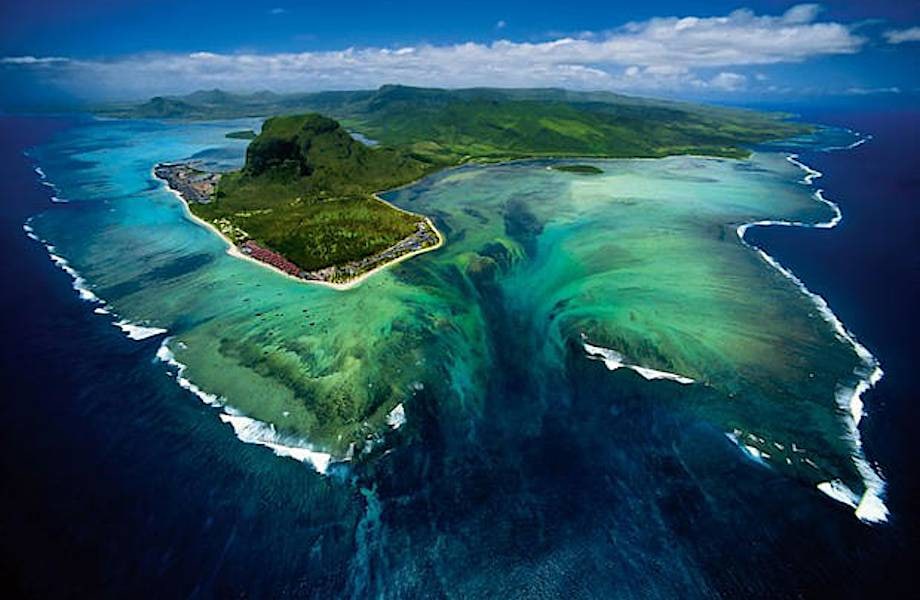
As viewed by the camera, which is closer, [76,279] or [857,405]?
[857,405]

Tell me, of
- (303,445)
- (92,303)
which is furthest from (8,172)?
(303,445)

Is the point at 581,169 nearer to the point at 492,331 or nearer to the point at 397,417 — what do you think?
the point at 492,331

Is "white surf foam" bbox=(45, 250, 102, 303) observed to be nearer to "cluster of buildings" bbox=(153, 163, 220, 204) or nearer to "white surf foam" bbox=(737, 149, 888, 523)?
"cluster of buildings" bbox=(153, 163, 220, 204)

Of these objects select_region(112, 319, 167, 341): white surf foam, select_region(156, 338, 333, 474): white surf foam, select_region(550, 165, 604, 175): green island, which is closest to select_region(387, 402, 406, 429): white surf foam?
select_region(156, 338, 333, 474): white surf foam

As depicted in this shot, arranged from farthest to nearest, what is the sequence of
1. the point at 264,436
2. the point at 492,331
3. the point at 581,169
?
the point at 581,169 → the point at 492,331 → the point at 264,436

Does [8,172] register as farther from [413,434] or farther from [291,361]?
[413,434]

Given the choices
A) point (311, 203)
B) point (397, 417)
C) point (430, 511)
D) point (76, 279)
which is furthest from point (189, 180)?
point (430, 511)
